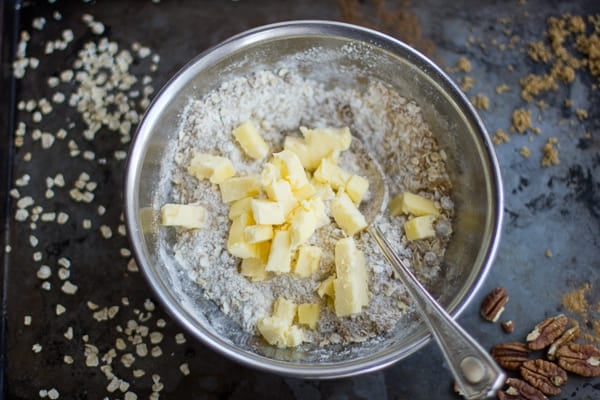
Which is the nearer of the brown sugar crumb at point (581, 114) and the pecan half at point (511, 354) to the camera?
the pecan half at point (511, 354)

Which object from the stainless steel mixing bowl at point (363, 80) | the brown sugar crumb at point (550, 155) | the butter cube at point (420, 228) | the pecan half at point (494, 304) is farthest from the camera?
the brown sugar crumb at point (550, 155)

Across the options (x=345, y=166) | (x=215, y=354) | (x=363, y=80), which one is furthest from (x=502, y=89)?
(x=215, y=354)

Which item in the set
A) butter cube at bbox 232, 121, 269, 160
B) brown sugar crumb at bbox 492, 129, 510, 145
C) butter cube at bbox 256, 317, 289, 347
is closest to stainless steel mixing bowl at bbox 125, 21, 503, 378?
butter cube at bbox 256, 317, 289, 347

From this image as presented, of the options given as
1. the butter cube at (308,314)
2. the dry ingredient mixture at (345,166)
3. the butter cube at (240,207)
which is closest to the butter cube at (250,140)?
the dry ingredient mixture at (345,166)

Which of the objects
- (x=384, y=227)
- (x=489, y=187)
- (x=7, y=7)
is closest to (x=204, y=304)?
(x=384, y=227)

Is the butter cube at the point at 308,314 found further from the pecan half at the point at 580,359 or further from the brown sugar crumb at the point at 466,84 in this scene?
the brown sugar crumb at the point at 466,84

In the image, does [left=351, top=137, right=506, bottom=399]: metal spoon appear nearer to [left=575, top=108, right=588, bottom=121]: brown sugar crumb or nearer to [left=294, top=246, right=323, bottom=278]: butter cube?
[left=294, top=246, right=323, bottom=278]: butter cube

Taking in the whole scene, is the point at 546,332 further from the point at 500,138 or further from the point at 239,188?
the point at 239,188
